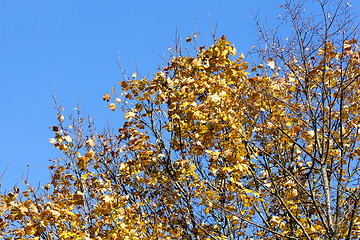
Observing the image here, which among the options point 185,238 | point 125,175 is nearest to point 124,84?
point 125,175

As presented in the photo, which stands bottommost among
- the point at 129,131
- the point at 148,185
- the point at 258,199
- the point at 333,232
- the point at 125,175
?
the point at 333,232

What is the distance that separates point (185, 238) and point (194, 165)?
124cm

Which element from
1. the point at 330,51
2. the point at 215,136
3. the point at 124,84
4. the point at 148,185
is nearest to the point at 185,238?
the point at 148,185

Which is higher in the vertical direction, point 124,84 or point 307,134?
point 124,84

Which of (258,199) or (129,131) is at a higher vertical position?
(129,131)

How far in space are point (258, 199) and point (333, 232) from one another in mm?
1171

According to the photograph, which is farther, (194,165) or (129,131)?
(129,131)

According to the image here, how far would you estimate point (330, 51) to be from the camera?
24.3 ft

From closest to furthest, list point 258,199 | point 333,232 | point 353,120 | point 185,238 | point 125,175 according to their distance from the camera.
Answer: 1. point 333,232
2. point 258,199
3. point 185,238
4. point 353,120
5. point 125,175

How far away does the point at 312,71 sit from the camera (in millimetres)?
7250

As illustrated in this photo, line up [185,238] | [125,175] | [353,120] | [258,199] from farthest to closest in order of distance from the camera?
[125,175]
[353,120]
[185,238]
[258,199]

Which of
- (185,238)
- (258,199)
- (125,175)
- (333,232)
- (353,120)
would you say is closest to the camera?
(333,232)

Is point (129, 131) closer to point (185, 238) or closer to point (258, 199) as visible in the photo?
point (185, 238)

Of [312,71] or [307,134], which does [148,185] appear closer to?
[307,134]
